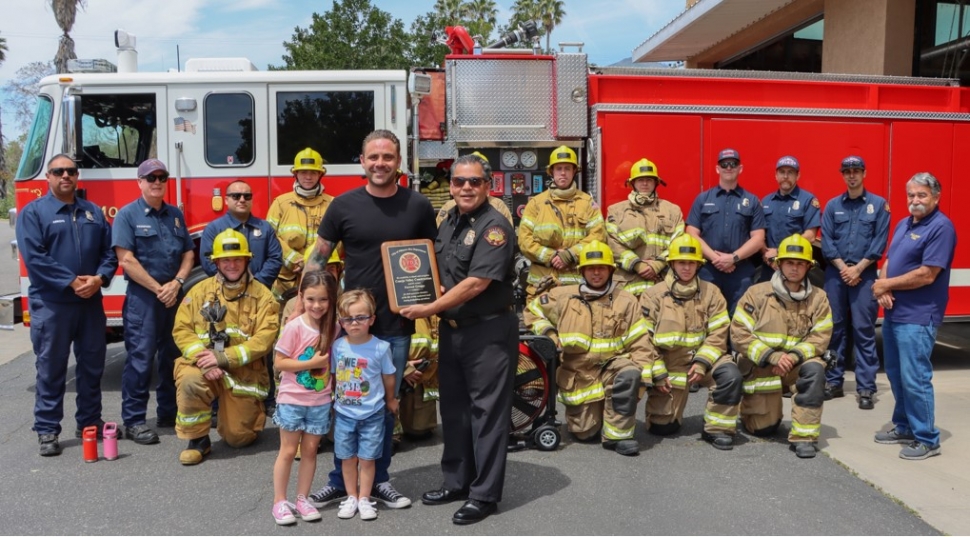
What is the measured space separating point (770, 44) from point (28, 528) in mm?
13547

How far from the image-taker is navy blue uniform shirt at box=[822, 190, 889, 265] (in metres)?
6.34

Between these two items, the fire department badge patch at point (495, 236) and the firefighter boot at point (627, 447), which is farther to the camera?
the firefighter boot at point (627, 447)

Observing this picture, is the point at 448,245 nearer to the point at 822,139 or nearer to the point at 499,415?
the point at 499,415

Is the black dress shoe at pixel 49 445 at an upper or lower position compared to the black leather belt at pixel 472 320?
lower

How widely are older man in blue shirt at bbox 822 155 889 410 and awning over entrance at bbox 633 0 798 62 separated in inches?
272

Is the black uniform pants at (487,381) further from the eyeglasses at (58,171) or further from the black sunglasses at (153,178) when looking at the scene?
the eyeglasses at (58,171)

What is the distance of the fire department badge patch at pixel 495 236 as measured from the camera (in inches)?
152

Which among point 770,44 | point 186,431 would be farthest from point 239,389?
point 770,44

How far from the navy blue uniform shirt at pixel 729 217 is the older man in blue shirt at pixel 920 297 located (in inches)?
57.4

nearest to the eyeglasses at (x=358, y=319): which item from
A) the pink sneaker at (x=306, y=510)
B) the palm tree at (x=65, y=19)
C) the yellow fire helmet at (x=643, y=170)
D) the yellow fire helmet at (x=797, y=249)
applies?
the pink sneaker at (x=306, y=510)

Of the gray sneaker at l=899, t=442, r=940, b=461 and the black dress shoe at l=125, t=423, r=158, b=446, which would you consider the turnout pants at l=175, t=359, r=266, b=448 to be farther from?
the gray sneaker at l=899, t=442, r=940, b=461

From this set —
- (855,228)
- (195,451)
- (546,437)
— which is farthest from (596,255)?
(195,451)

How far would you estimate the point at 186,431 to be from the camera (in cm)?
491

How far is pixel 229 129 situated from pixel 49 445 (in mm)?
2757
